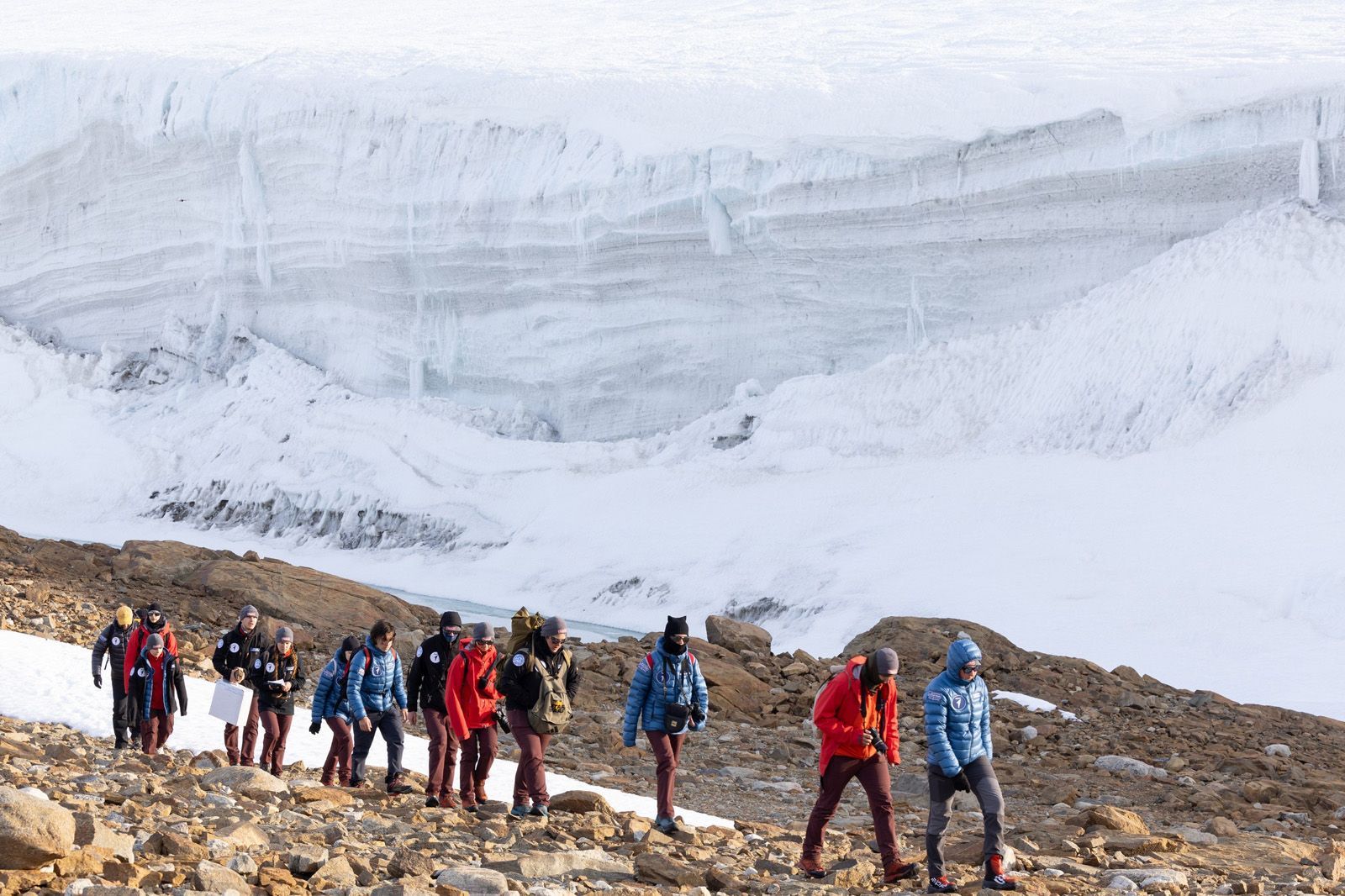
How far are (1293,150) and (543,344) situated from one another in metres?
13.3

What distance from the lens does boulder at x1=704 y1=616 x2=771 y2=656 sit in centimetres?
1584

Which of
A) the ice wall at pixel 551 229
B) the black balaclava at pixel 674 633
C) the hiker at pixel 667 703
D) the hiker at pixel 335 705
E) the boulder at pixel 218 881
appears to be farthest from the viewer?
the ice wall at pixel 551 229

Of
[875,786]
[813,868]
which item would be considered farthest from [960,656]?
[813,868]

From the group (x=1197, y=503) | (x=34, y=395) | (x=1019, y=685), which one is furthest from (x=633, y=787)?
(x=34, y=395)

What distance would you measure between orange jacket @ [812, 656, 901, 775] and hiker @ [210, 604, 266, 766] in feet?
12.8

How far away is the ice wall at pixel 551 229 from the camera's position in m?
23.1

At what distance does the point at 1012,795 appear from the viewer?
10.9m

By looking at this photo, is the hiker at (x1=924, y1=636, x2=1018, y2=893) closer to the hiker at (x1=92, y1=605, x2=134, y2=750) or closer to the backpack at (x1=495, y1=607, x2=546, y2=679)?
the backpack at (x1=495, y1=607, x2=546, y2=679)

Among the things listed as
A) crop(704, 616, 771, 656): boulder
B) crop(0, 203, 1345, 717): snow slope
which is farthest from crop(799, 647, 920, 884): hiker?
crop(0, 203, 1345, 717): snow slope

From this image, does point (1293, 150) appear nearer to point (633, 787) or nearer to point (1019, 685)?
point (1019, 685)

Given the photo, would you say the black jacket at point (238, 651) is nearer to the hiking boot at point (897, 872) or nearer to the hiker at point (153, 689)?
the hiker at point (153, 689)

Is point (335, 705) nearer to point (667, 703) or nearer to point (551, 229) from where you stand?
point (667, 703)

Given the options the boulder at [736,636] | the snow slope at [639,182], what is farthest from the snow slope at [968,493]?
the boulder at [736,636]

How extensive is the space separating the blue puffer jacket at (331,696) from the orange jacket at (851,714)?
3.01 meters
